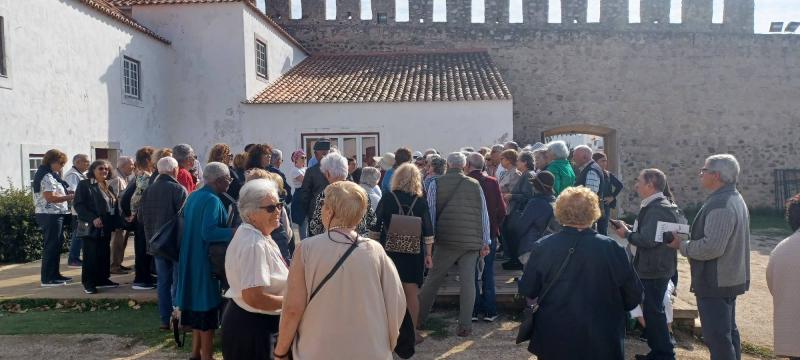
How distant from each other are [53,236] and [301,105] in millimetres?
8290

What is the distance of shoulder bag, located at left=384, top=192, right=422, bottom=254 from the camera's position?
4570mm

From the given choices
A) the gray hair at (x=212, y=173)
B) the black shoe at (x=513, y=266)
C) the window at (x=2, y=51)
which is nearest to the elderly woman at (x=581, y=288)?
the gray hair at (x=212, y=173)

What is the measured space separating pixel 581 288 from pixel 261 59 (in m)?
14.5

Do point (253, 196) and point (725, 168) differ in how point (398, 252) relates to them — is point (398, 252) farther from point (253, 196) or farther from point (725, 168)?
point (725, 168)

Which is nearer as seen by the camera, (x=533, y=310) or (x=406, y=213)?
(x=533, y=310)

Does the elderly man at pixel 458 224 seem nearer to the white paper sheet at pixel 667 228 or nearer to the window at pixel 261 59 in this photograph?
the white paper sheet at pixel 667 228

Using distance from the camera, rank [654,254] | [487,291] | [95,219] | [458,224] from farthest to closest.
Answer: [95,219]
[487,291]
[458,224]
[654,254]

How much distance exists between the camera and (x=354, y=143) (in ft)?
48.4

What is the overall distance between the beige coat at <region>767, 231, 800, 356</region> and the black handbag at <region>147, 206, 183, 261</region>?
430cm

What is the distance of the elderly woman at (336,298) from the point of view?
8.51 feet

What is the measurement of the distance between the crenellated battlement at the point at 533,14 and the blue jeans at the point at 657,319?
16145 millimetres

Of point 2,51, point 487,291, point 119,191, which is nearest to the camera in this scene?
point 487,291

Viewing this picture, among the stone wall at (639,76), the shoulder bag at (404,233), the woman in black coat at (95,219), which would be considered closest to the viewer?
the shoulder bag at (404,233)

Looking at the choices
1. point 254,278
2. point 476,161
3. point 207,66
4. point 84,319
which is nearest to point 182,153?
point 84,319
